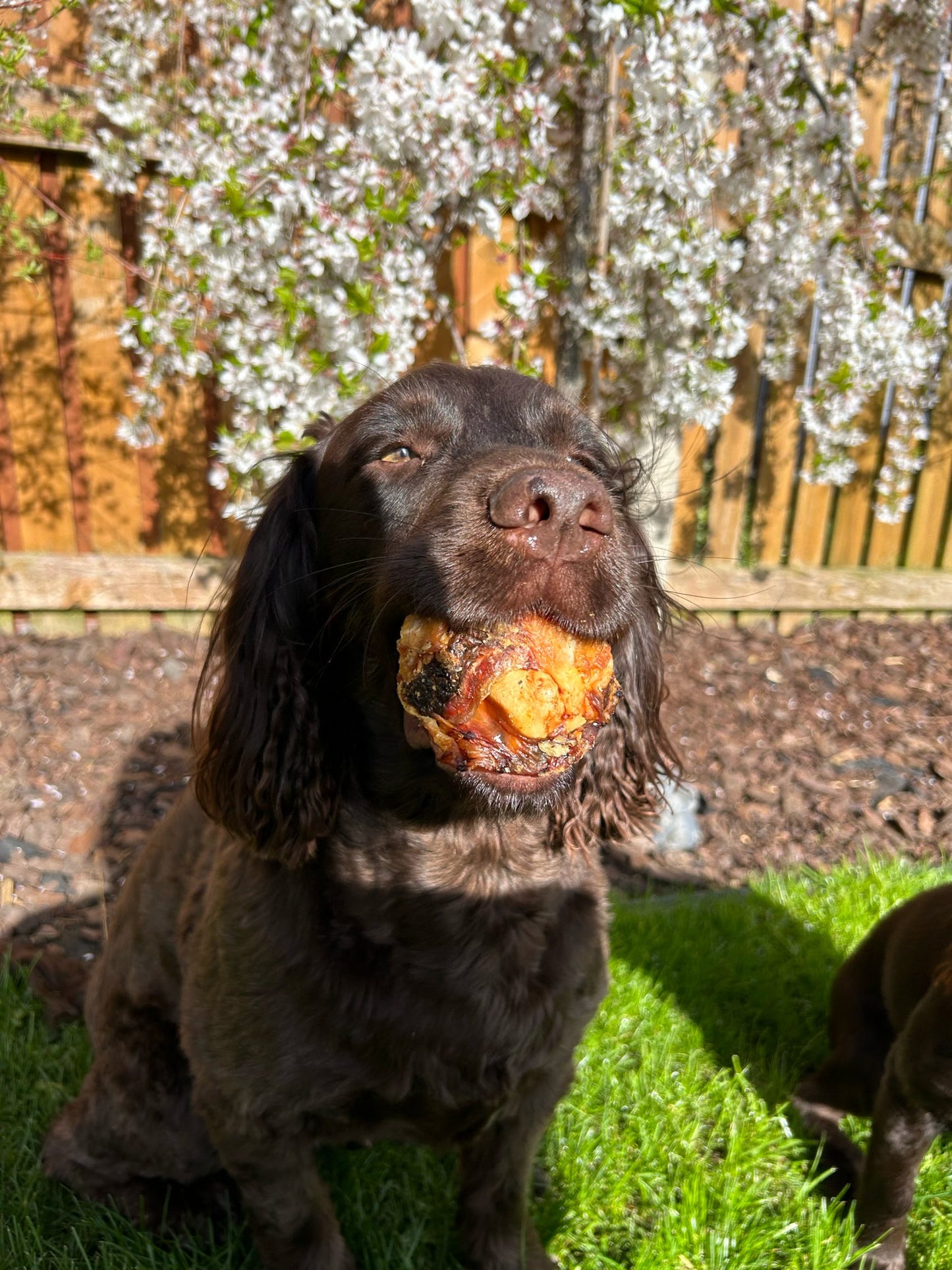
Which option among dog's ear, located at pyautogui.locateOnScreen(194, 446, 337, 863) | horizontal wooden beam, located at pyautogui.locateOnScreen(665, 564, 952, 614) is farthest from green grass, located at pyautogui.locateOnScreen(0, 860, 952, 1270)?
horizontal wooden beam, located at pyautogui.locateOnScreen(665, 564, 952, 614)

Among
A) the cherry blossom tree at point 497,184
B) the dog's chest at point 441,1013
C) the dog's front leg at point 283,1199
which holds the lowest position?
the dog's front leg at point 283,1199

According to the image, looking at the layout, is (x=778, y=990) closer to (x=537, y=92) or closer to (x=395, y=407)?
(x=395, y=407)

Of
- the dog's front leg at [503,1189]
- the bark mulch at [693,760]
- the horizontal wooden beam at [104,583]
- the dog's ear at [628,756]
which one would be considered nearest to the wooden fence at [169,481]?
the horizontal wooden beam at [104,583]

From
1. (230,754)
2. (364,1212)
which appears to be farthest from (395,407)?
(364,1212)

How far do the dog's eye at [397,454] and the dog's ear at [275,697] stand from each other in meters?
0.25

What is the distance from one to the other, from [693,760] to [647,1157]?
191 centimetres

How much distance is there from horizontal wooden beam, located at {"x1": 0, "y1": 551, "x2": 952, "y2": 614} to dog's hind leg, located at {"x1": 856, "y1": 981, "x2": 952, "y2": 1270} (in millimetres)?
2045

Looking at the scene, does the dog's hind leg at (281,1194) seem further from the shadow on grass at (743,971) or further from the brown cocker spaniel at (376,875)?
the shadow on grass at (743,971)

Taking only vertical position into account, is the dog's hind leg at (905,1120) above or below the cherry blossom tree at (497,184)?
below

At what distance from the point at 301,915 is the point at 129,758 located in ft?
7.10

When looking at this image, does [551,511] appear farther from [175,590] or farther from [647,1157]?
[175,590]

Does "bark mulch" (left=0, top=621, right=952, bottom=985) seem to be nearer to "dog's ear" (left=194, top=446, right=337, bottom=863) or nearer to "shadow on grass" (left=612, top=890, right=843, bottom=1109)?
"shadow on grass" (left=612, top=890, right=843, bottom=1109)

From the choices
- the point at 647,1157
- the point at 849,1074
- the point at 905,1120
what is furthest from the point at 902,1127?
the point at 647,1157

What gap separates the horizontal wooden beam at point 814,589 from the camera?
15.6 ft
